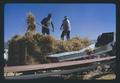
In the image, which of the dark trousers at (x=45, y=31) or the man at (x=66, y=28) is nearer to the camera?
the man at (x=66, y=28)

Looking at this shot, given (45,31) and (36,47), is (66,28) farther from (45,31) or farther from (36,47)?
(36,47)

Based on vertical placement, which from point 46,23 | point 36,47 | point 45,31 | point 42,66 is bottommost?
point 42,66

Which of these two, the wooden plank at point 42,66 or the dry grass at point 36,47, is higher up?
the dry grass at point 36,47

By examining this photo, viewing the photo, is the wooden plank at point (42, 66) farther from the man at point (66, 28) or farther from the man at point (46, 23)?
the man at point (46, 23)

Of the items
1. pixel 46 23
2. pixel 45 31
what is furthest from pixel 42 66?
pixel 46 23

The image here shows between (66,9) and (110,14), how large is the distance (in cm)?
70

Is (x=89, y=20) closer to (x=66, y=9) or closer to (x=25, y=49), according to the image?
(x=66, y=9)

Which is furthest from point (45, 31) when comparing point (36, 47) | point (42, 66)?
point (42, 66)

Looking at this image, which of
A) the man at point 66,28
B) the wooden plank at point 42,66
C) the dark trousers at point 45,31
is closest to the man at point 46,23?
the dark trousers at point 45,31

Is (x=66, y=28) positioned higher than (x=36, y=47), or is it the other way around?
(x=66, y=28)

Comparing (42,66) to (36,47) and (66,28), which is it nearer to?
(36,47)

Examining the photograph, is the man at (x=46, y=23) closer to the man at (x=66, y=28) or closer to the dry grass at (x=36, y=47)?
the dry grass at (x=36, y=47)

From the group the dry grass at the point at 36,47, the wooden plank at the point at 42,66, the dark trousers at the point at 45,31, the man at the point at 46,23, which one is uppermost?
the man at the point at 46,23

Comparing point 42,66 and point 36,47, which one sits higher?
point 36,47
